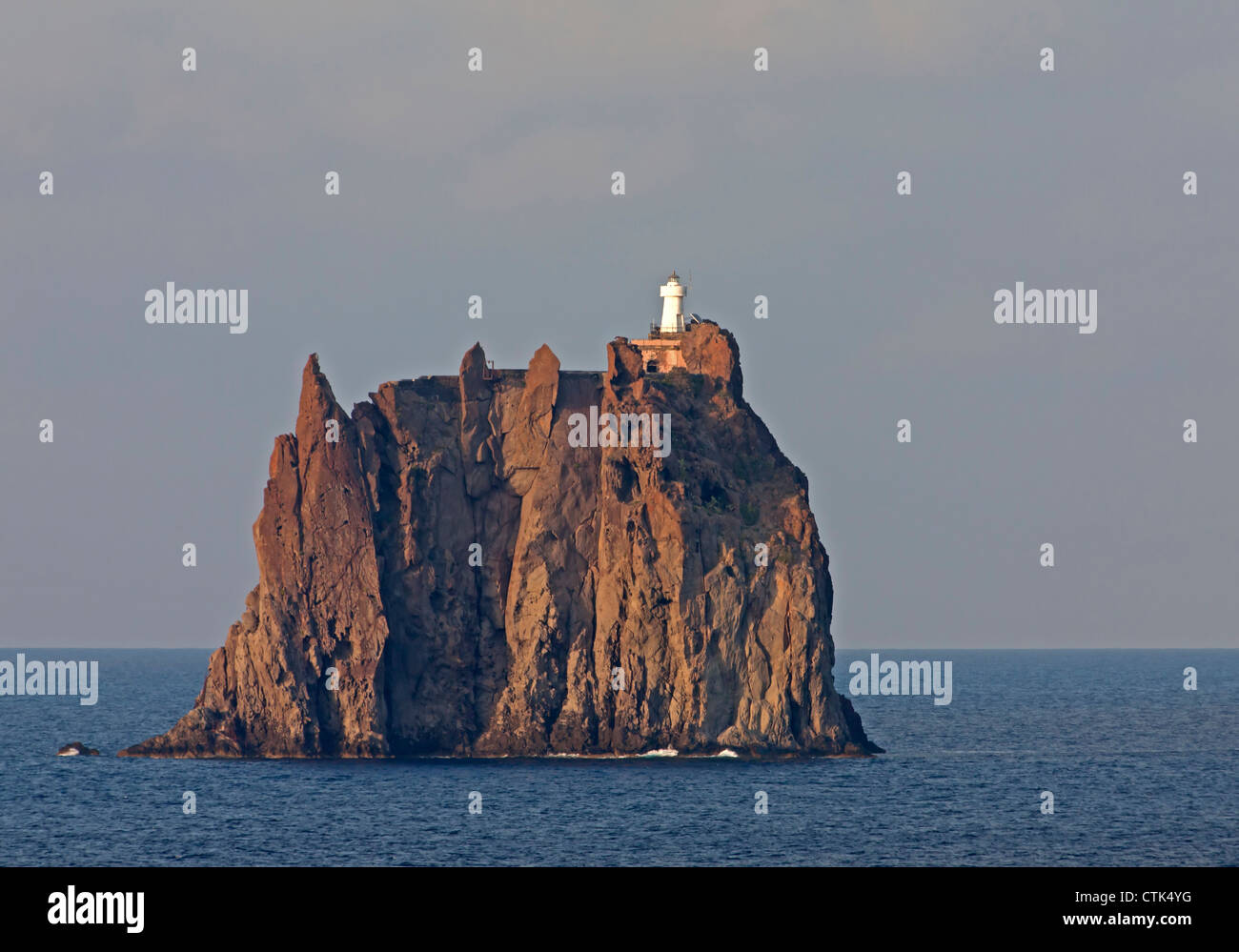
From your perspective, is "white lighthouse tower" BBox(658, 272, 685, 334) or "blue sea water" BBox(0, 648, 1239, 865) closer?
"blue sea water" BBox(0, 648, 1239, 865)

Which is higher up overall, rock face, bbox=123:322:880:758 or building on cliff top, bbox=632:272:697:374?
building on cliff top, bbox=632:272:697:374

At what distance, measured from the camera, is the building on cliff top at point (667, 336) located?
118m

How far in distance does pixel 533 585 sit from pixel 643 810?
945 inches

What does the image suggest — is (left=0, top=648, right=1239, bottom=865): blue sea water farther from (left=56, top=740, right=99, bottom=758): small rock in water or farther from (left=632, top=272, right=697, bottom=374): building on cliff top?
(left=632, top=272, right=697, bottom=374): building on cliff top

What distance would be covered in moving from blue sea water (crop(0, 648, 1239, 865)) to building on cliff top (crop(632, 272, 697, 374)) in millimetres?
28257

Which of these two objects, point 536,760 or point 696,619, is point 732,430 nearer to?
point 696,619

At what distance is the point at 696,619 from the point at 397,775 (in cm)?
2001

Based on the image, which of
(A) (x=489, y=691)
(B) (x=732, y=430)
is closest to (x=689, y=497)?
(B) (x=732, y=430)

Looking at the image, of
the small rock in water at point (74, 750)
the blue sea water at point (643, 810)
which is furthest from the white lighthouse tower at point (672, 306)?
the small rock in water at point (74, 750)

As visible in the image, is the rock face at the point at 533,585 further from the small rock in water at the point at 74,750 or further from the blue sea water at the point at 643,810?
the small rock in water at the point at 74,750

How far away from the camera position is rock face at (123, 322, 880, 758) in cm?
10525

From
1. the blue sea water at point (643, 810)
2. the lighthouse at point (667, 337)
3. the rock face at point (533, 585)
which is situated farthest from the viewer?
the lighthouse at point (667, 337)

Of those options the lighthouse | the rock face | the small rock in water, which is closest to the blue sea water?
the small rock in water

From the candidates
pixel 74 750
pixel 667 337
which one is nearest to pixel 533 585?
pixel 667 337
